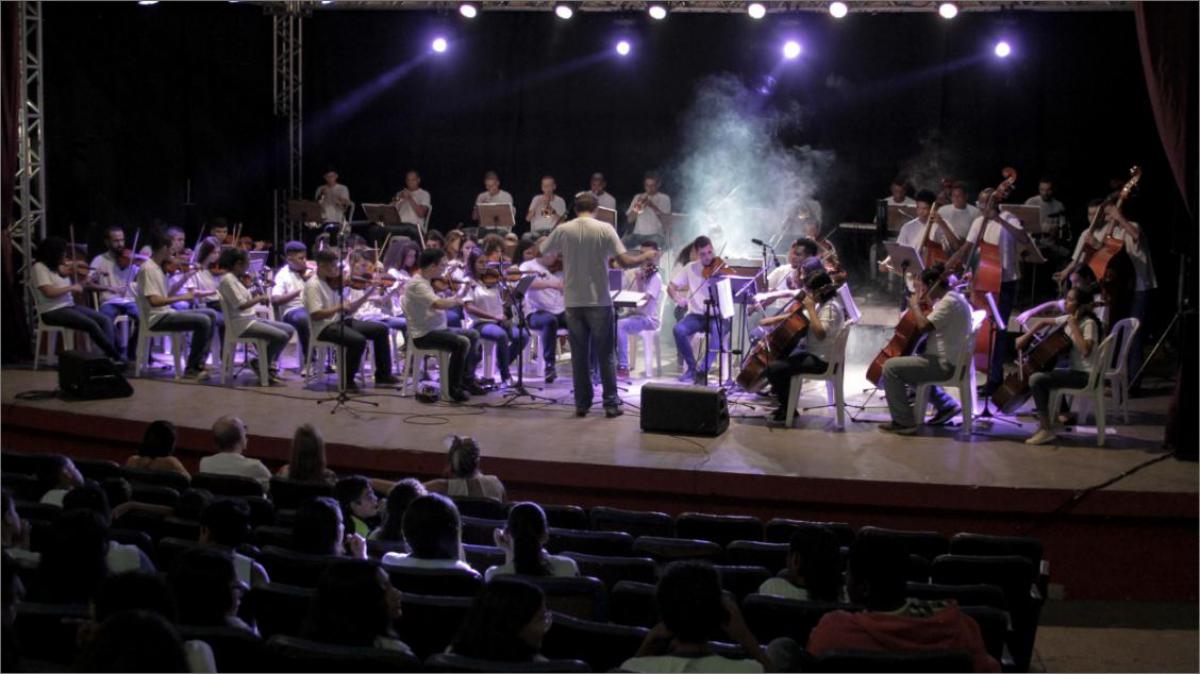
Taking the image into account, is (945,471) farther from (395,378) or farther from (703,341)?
(395,378)

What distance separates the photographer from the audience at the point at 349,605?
12.2 feet

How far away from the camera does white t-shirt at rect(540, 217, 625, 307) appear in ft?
29.1

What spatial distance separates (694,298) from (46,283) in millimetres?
5367

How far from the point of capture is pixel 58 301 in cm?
1070

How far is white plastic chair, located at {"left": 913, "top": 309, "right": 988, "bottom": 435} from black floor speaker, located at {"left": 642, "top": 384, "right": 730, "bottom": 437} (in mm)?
1354

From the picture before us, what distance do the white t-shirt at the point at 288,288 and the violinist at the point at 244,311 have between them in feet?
1.29

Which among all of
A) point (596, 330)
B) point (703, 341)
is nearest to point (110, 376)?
point (596, 330)

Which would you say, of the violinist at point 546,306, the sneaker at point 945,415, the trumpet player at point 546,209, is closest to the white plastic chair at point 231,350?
the violinist at point 546,306

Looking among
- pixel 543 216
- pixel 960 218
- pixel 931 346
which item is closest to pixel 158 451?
pixel 931 346

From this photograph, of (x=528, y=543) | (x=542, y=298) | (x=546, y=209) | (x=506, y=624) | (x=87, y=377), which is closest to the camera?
(x=506, y=624)

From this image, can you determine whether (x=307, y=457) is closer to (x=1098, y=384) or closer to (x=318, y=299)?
(x=318, y=299)

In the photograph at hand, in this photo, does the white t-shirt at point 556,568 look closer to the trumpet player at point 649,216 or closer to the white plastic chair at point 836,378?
the white plastic chair at point 836,378

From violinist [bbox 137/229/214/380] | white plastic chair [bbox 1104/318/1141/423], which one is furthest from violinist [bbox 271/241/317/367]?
white plastic chair [bbox 1104/318/1141/423]

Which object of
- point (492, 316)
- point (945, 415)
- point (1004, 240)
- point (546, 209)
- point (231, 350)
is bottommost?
point (945, 415)
